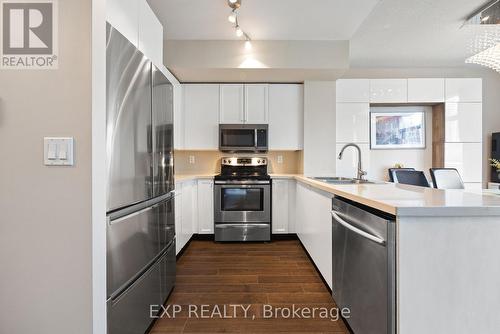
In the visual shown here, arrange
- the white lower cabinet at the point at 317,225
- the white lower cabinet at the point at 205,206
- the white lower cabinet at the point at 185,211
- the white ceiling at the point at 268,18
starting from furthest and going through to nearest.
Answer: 1. the white lower cabinet at the point at 205,206
2. the white lower cabinet at the point at 185,211
3. the white ceiling at the point at 268,18
4. the white lower cabinet at the point at 317,225

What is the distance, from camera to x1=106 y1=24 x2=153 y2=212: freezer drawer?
3.96 ft

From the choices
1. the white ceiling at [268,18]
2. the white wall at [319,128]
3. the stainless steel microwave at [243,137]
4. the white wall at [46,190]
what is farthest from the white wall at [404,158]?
the white wall at [46,190]

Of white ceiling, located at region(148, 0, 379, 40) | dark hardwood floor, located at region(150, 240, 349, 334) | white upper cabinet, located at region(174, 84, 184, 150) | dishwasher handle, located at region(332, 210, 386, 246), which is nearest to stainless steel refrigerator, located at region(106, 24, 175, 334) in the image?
dark hardwood floor, located at region(150, 240, 349, 334)

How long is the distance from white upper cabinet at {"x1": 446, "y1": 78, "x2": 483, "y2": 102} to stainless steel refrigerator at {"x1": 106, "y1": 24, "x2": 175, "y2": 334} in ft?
13.5

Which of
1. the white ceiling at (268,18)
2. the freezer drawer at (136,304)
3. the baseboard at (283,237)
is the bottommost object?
the baseboard at (283,237)

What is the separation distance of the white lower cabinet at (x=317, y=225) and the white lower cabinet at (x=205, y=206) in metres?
1.18

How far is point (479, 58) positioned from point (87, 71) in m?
3.54

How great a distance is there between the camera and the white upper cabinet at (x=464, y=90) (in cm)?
383

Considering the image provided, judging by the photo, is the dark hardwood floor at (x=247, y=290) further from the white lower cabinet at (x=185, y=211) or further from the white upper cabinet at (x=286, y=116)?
the white upper cabinet at (x=286, y=116)

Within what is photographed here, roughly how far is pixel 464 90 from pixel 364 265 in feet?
12.9

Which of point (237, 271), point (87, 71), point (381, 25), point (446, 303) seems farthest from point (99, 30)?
point (381, 25)

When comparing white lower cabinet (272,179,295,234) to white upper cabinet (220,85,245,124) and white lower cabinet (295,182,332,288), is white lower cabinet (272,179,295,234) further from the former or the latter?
white upper cabinet (220,85,245,124)

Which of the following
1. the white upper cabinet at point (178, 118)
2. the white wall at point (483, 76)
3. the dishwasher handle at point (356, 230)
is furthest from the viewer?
the white wall at point (483, 76)

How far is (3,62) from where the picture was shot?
3.53 feet
